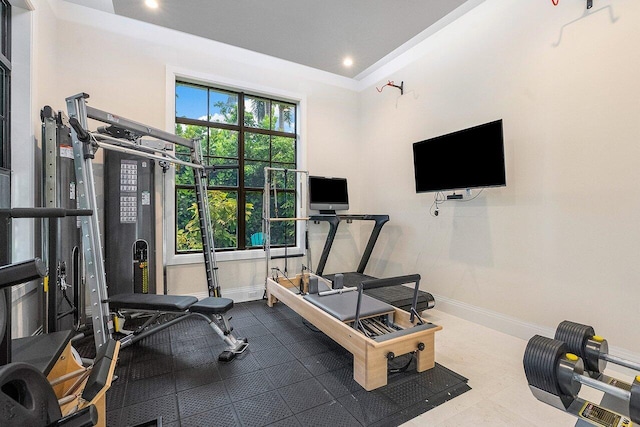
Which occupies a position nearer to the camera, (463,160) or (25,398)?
(25,398)

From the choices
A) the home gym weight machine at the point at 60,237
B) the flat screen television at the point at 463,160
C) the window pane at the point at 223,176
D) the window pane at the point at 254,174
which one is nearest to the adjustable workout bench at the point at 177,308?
the home gym weight machine at the point at 60,237

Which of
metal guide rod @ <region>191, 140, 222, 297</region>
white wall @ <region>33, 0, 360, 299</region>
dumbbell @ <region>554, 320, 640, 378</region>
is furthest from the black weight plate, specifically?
white wall @ <region>33, 0, 360, 299</region>

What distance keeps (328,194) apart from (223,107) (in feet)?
6.54

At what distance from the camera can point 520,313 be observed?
2.94 metres

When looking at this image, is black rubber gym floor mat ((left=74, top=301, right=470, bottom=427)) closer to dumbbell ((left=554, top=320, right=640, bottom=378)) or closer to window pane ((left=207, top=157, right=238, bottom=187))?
dumbbell ((left=554, top=320, right=640, bottom=378))

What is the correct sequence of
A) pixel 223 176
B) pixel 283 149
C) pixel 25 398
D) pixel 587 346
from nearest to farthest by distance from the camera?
pixel 25 398, pixel 587 346, pixel 223 176, pixel 283 149

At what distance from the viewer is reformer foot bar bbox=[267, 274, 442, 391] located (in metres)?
2.05

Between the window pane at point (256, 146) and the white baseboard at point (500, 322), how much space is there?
3.18 meters

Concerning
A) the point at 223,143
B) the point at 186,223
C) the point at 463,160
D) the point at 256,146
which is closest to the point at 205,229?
the point at 186,223

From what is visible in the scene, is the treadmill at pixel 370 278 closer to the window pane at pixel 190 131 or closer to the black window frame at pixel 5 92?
the window pane at pixel 190 131

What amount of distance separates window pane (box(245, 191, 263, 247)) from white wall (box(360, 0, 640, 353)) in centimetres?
225

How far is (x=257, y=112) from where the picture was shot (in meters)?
4.51

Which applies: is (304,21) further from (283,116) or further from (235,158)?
(235,158)

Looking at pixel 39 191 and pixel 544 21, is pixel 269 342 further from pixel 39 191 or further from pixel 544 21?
pixel 544 21
